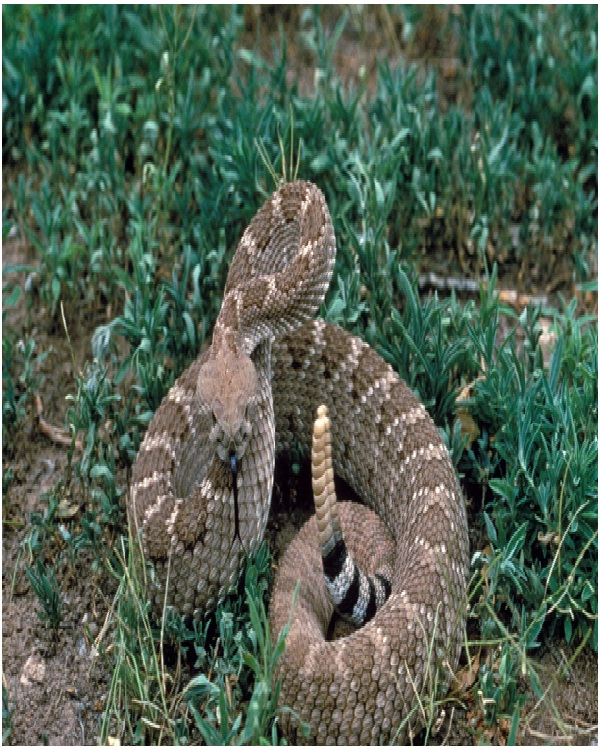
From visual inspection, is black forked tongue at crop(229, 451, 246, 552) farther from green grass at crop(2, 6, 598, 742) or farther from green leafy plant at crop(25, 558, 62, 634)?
green leafy plant at crop(25, 558, 62, 634)

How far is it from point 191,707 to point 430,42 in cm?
531

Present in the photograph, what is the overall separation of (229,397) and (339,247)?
1708 millimetres

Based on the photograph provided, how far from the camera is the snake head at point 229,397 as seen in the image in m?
5.33

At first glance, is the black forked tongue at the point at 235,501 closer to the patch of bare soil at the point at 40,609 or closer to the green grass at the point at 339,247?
the green grass at the point at 339,247

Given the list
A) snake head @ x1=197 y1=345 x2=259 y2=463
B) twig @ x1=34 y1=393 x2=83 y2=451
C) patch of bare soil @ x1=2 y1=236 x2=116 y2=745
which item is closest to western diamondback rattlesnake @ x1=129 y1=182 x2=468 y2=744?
snake head @ x1=197 y1=345 x2=259 y2=463

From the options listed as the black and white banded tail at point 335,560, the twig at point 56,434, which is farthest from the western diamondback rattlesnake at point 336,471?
the twig at point 56,434

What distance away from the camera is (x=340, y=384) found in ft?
20.5

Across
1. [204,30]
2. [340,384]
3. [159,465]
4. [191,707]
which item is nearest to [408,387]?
[340,384]

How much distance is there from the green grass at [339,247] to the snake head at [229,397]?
A: 58 cm

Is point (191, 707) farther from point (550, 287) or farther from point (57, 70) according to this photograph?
point (57, 70)

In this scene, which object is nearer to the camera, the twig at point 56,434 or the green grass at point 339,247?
the green grass at point 339,247

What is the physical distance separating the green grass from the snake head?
0.58m

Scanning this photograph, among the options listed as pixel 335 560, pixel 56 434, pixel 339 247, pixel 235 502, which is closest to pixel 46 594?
pixel 235 502

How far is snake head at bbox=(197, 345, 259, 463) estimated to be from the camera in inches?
210
